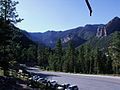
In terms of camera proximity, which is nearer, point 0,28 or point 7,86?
point 7,86

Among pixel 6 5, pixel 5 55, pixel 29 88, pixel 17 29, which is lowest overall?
pixel 29 88

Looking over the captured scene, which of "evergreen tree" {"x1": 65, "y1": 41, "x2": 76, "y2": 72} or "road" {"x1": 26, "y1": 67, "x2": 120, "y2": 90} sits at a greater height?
"evergreen tree" {"x1": 65, "y1": 41, "x2": 76, "y2": 72}

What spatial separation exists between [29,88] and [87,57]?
297 ft

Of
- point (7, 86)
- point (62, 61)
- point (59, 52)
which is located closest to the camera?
point (7, 86)

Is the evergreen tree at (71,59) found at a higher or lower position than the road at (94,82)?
higher

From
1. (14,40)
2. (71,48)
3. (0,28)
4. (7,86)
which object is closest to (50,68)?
(71,48)

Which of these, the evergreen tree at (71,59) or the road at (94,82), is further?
the evergreen tree at (71,59)

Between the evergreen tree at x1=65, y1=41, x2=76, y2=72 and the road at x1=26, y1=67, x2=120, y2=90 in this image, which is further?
the evergreen tree at x1=65, y1=41, x2=76, y2=72

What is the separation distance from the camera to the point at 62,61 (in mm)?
130125

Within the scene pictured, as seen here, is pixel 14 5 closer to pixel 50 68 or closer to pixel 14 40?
pixel 14 40

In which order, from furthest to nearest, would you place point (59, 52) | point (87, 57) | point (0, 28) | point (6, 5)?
point (59, 52) < point (87, 57) < point (6, 5) < point (0, 28)

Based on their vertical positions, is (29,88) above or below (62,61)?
below

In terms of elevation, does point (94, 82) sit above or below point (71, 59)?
below

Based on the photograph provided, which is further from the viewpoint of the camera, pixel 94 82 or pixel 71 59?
pixel 71 59
